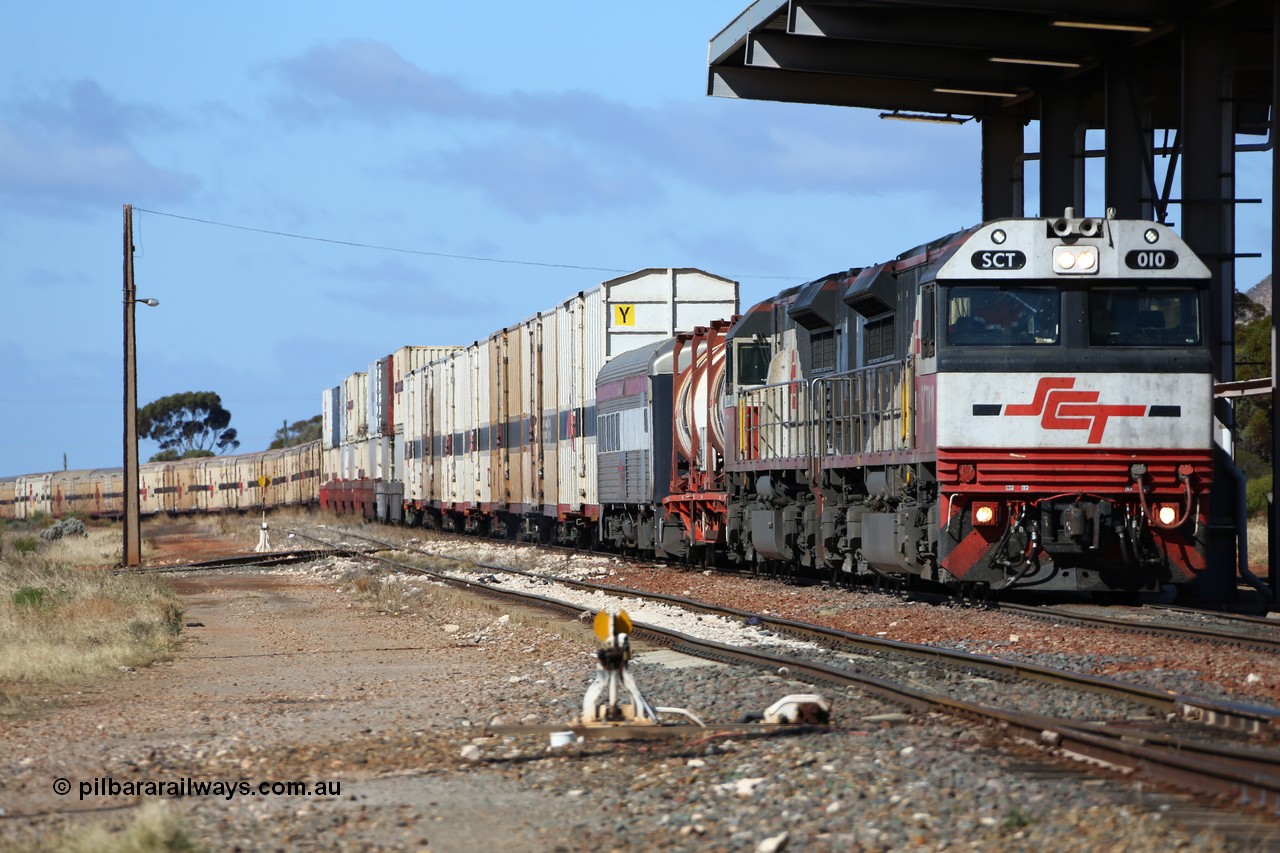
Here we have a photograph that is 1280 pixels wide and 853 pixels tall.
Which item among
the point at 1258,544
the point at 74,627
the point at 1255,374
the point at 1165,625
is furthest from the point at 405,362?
the point at 1165,625

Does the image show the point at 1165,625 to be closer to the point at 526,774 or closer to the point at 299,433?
the point at 526,774

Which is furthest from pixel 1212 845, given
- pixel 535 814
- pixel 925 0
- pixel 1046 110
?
pixel 1046 110

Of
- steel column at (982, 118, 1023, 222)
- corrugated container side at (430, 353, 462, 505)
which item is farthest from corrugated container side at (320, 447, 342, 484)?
steel column at (982, 118, 1023, 222)

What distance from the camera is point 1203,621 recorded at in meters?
14.6

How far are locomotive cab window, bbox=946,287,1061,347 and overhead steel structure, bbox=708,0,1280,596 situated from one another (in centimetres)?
372

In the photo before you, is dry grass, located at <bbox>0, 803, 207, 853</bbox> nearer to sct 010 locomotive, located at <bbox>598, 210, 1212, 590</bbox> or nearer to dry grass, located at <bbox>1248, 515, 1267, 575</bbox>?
sct 010 locomotive, located at <bbox>598, 210, 1212, 590</bbox>

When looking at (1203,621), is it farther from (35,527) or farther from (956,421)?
(35,527)

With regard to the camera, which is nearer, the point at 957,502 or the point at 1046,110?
A: the point at 957,502

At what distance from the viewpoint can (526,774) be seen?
7.62 m

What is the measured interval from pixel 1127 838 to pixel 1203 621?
9.60m

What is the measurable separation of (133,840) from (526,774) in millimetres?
2112

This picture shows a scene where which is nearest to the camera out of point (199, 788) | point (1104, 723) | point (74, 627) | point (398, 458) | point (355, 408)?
point (199, 788)

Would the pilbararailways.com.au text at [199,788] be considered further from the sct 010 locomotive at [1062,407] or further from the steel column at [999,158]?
the steel column at [999,158]

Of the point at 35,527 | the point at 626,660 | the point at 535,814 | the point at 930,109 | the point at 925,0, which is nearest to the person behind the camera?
the point at 535,814
